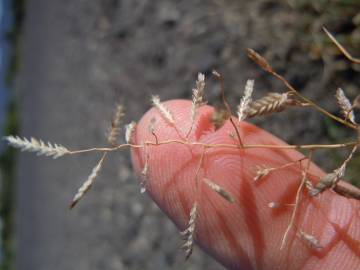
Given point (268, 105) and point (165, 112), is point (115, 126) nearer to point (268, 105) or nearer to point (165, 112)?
point (165, 112)

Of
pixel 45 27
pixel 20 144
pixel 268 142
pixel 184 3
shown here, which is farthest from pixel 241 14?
pixel 45 27

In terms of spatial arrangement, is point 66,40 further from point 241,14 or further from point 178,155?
point 178,155

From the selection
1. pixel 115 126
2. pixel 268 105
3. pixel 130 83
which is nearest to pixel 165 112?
pixel 115 126

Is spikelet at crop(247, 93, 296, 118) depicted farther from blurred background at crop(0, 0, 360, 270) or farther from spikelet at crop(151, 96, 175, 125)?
blurred background at crop(0, 0, 360, 270)

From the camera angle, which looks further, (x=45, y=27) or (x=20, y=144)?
(x=45, y=27)

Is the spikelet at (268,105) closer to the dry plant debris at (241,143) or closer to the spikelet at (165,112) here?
the dry plant debris at (241,143)

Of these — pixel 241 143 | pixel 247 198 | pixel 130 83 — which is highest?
pixel 241 143
